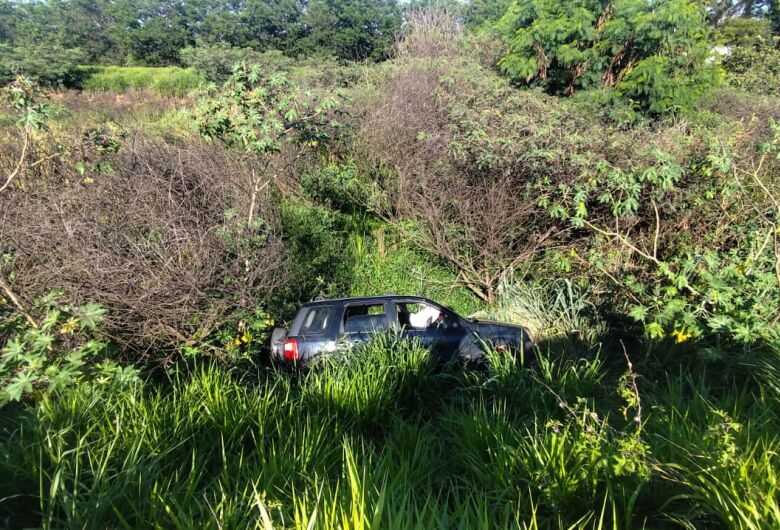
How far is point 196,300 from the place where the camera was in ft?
16.9

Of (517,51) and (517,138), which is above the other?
(517,51)

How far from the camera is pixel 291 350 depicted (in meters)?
5.50

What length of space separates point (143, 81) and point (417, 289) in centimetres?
2386

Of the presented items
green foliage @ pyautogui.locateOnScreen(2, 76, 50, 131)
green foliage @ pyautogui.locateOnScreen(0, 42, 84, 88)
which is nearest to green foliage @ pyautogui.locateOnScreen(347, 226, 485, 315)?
green foliage @ pyautogui.locateOnScreen(2, 76, 50, 131)

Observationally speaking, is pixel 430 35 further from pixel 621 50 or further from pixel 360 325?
pixel 360 325

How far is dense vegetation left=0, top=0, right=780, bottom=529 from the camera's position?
2.56 m

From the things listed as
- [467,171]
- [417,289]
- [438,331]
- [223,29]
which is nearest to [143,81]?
[223,29]

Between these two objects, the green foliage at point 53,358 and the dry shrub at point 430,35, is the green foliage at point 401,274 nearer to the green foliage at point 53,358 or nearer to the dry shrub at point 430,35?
Result: the green foliage at point 53,358

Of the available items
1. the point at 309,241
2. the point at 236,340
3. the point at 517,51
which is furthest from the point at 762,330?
the point at 517,51

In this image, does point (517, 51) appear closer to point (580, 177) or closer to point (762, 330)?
point (580, 177)

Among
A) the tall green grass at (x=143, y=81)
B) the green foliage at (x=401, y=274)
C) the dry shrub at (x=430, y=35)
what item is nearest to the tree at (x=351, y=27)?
the tall green grass at (x=143, y=81)

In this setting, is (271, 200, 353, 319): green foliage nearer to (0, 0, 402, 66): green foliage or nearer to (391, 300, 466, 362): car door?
(391, 300, 466, 362): car door

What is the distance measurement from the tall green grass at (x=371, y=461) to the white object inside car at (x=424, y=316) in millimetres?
1908

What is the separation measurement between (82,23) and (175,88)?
82.9ft
